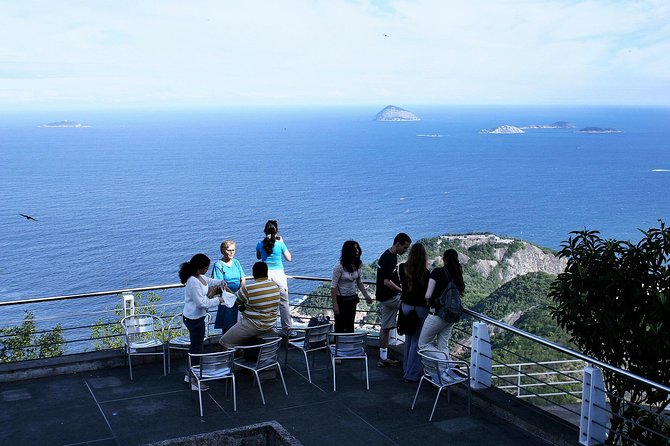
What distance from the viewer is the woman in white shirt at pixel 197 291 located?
8.32 m

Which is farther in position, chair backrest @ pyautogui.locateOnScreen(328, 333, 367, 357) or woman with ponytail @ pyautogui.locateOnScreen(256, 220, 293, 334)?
woman with ponytail @ pyautogui.locateOnScreen(256, 220, 293, 334)

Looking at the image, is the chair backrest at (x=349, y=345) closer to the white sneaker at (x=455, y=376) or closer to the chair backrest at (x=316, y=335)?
the chair backrest at (x=316, y=335)

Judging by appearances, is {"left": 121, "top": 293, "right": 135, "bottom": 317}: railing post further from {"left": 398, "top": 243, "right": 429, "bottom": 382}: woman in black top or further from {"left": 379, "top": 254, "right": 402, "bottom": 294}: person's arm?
{"left": 398, "top": 243, "right": 429, "bottom": 382}: woman in black top

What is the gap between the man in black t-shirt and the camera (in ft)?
29.0

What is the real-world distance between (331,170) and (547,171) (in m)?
46.8

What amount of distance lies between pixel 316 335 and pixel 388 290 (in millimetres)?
1119

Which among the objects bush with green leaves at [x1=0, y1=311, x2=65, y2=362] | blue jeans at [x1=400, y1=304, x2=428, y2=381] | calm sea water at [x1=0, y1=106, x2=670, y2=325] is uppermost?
blue jeans at [x1=400, y1=304, x2=428, y2=381]

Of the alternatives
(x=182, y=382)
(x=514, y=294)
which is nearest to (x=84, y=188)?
(x=514, y=294)

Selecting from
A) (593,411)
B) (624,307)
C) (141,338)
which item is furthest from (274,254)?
(593,411)

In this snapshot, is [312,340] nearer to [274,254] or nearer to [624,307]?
[274,254]

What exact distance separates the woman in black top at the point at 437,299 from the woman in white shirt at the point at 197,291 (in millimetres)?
2466

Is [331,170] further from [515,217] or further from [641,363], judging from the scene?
[641,363]

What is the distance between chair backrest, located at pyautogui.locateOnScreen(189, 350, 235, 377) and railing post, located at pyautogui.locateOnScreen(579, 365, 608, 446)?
367 centimetres

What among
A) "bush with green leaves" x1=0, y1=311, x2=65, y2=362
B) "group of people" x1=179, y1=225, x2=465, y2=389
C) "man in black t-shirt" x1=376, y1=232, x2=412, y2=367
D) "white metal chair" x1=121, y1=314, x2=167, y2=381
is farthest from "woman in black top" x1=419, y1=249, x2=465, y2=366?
"bush with green leaves" x1=0, y1=311, x2=65, y2=362
